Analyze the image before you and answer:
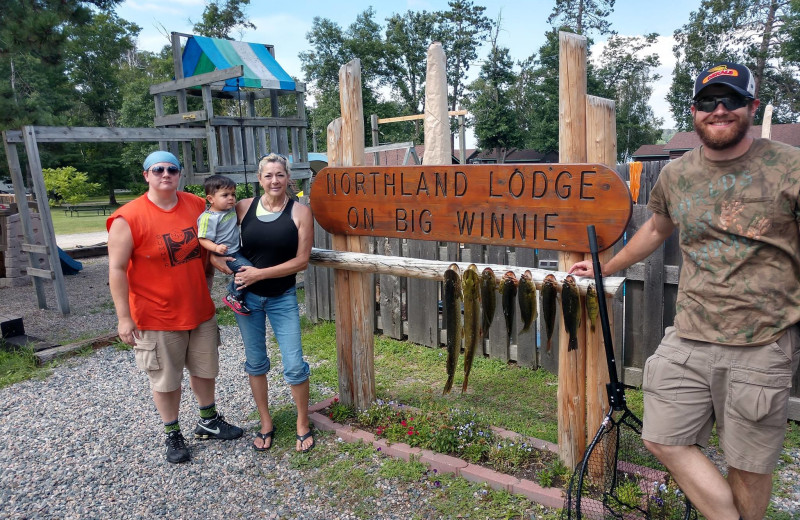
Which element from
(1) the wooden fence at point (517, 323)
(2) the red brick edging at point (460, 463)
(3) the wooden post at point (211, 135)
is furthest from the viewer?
(3) the wooden post at point (211, 135)

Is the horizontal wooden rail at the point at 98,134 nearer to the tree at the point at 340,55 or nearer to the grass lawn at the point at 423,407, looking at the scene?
the grass lawn at the point at 423,407

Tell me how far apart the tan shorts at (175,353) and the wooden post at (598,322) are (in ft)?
9.09

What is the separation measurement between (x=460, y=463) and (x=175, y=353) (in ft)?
7.29

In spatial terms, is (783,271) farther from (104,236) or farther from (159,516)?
(104,236)

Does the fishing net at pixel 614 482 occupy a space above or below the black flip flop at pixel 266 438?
above

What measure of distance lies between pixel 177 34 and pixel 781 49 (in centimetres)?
4269

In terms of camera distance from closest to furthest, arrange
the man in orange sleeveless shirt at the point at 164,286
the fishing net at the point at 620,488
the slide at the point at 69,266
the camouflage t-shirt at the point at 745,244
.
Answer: the camouflage t-shirt at the point at 745,244
the fishing net at the point at 620,488
the man in orange sleeveless shirt at the point at 164,286
the slide at the point at 69,266

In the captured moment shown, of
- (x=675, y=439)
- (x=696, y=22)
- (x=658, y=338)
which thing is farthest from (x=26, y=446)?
(x=696, y=22)

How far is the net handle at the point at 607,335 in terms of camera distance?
2.98 metres

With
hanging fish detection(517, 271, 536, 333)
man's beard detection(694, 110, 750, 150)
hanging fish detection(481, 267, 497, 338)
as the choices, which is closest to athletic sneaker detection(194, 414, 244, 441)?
hanging fish detection(481, 267, 497, 338)

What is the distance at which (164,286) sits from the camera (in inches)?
159

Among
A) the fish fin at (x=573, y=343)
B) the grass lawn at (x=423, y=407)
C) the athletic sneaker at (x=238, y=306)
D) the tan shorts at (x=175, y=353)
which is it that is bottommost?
the grass lawn at (x=423, y=407)

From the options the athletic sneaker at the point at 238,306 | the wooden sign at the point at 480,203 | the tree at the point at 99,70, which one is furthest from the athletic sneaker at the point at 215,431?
the tree at the point at 99,70

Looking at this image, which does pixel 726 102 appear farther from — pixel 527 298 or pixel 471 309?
pixel 471 309
